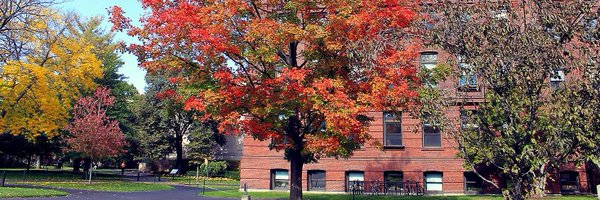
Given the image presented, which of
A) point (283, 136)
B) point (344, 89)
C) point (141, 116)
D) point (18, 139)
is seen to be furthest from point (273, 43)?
point (141, 116)

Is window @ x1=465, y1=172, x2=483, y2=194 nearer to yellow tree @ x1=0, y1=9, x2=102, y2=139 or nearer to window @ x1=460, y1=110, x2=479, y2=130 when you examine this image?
window @ x1=460, y1=110, x2=479, y2=130

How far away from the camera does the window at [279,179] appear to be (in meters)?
27.6

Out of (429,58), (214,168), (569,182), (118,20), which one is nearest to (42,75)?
(118,20)

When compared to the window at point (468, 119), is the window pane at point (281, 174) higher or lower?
lower

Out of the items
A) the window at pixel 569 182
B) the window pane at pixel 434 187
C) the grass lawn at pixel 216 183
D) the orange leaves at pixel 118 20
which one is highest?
the orange leaves at pixel 118 20

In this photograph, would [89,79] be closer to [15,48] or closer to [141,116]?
[15,48]

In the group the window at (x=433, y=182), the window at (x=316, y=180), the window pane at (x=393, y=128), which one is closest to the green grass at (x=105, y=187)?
the window at (x=316, y=180)

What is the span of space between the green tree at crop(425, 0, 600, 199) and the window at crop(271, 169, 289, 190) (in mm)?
18501

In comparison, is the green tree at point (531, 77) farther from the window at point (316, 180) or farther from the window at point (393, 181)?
the window at point (316, 180)

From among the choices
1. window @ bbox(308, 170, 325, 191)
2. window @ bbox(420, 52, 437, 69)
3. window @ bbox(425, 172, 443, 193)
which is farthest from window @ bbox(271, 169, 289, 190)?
window @ bbox(420, 52, 437, 69)

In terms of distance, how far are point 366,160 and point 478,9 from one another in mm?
17482

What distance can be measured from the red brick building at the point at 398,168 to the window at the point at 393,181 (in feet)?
0.19

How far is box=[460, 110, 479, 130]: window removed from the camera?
10.4 metres

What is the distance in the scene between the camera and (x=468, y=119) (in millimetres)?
10586
